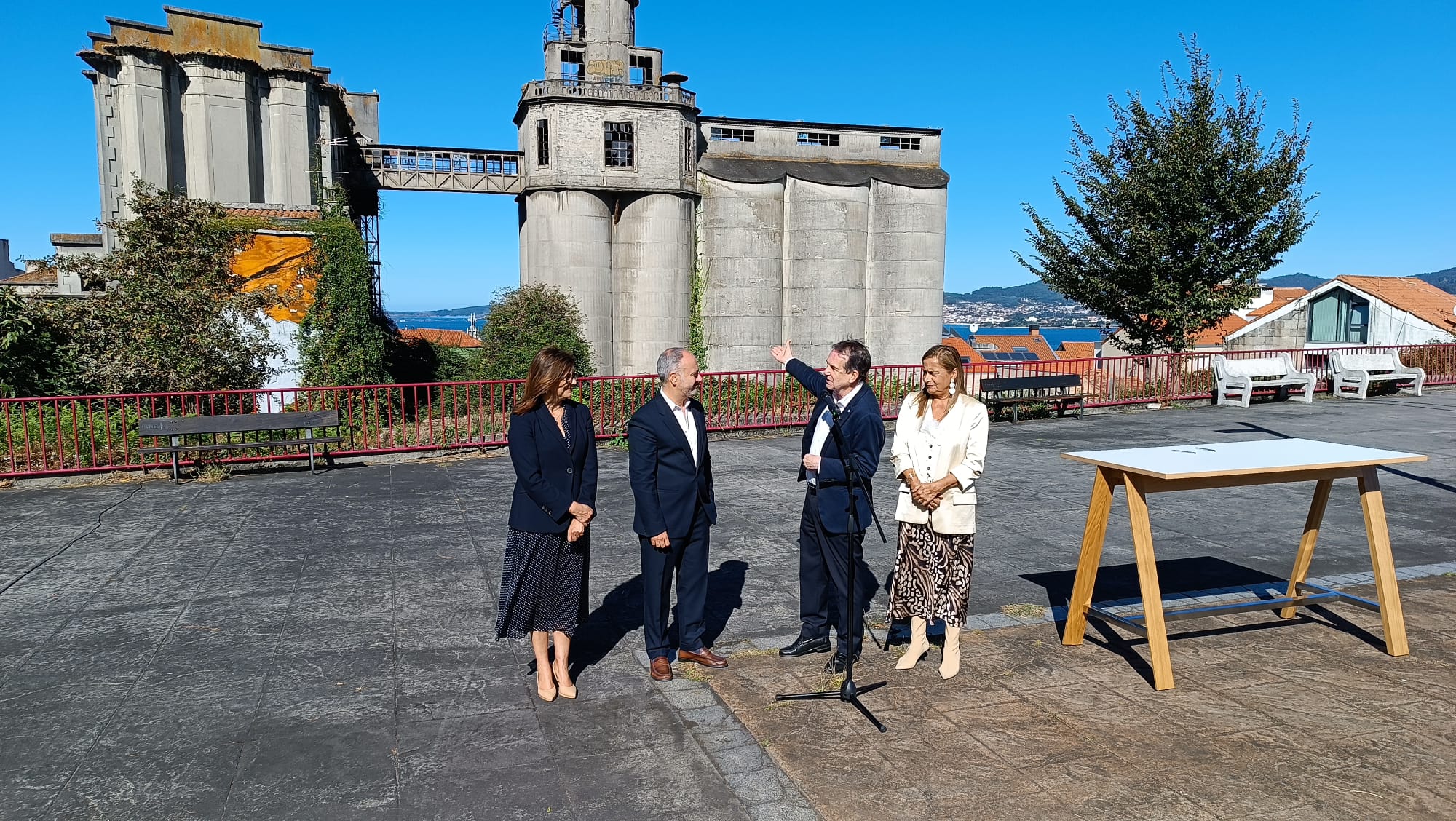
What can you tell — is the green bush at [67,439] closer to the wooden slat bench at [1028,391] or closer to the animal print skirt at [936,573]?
the animal print skirt at [936,573]

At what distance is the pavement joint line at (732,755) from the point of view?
391 cm

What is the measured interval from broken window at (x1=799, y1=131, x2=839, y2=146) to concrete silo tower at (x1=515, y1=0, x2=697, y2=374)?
429cm

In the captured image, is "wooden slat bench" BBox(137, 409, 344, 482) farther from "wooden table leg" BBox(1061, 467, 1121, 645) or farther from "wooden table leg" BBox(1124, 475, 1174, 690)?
"wooden table leg" BBox(1124, 475, 1174, 690)

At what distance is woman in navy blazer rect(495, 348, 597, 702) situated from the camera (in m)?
4.88

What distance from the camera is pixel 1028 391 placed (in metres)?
17.4

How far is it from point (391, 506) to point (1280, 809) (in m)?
8.84

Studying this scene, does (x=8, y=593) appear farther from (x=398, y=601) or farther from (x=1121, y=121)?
(x=1121, y=121)

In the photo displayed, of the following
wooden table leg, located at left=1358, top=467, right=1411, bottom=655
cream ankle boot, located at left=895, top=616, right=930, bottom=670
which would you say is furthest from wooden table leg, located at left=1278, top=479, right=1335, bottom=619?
cream ankle boot, located at left=895, top=616, right=930, bottom=670

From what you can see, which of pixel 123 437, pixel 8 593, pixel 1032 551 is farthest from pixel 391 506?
pixel 1032 551

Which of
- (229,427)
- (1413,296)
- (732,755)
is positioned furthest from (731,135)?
(1413,296)

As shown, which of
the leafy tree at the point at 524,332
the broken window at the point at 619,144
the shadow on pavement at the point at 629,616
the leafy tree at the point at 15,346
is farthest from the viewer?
the broken window at the point at 619,144

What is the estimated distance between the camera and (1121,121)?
75.4ft

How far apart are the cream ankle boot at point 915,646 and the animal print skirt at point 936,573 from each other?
0.07 m

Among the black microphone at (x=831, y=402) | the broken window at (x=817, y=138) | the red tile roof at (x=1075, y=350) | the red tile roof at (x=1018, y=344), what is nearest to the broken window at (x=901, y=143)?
the broken window at (x=817, y=138)
